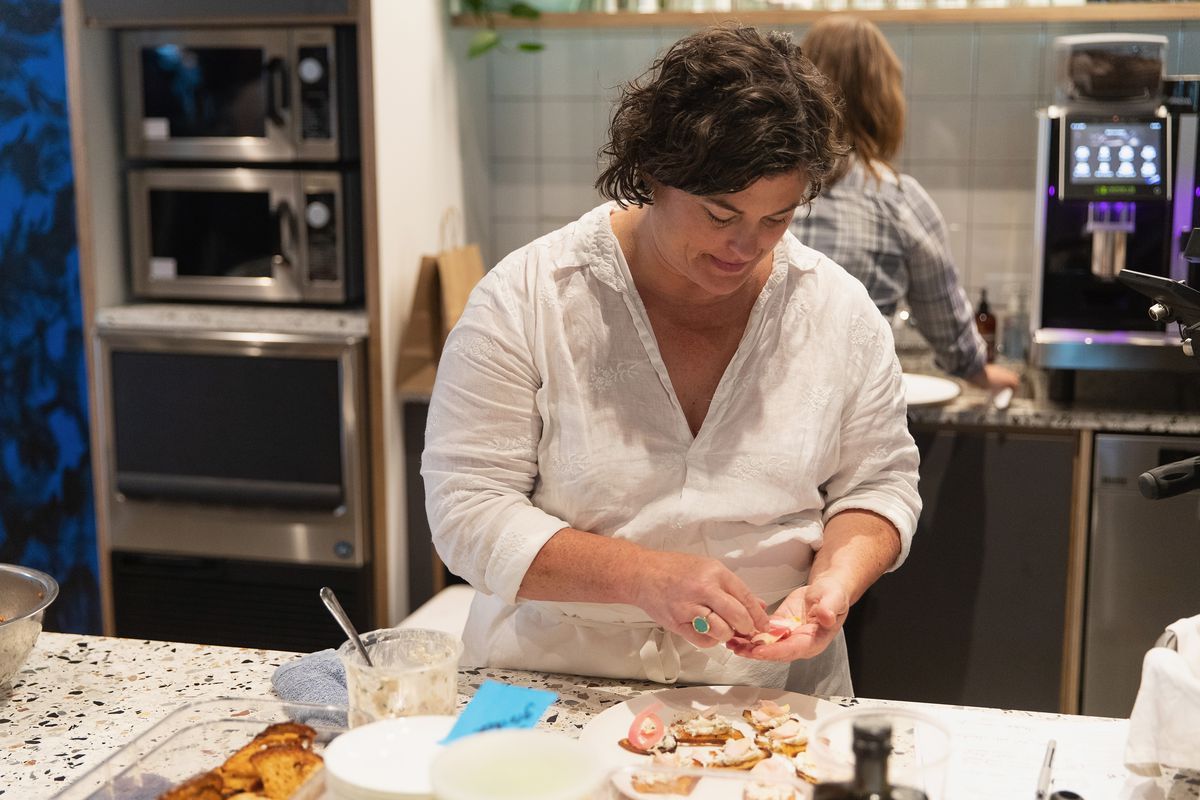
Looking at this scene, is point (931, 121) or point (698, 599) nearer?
point (698, 599)

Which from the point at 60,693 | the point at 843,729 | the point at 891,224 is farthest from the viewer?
the point at 891,224

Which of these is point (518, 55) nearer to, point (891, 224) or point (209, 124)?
point (209, 124)

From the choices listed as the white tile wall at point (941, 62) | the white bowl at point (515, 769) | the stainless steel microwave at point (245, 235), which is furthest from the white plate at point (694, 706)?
the white tile wall at point (941, 62)

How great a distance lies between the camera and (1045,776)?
3.80ft

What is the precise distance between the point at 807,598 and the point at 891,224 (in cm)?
148

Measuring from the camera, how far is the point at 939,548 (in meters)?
2.85

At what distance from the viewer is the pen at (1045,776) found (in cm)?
114

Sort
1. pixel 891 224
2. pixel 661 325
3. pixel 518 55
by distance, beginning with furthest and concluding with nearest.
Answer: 1. pixel 518 55
2. pixel 891 224
3. pixel 661 325

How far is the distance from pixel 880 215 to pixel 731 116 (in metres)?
1.40

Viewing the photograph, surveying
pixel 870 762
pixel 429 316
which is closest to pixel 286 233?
pixel 429 316

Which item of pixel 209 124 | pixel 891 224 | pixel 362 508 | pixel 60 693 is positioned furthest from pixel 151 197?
pixel 60 693

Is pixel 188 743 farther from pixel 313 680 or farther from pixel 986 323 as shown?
pixel 986 323

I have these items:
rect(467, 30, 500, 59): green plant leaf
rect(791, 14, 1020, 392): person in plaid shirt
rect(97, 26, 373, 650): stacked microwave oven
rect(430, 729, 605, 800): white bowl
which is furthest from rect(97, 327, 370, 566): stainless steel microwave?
rect(430, 729, 605, 800): white bowl

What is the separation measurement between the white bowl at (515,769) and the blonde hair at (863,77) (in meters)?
1.93
